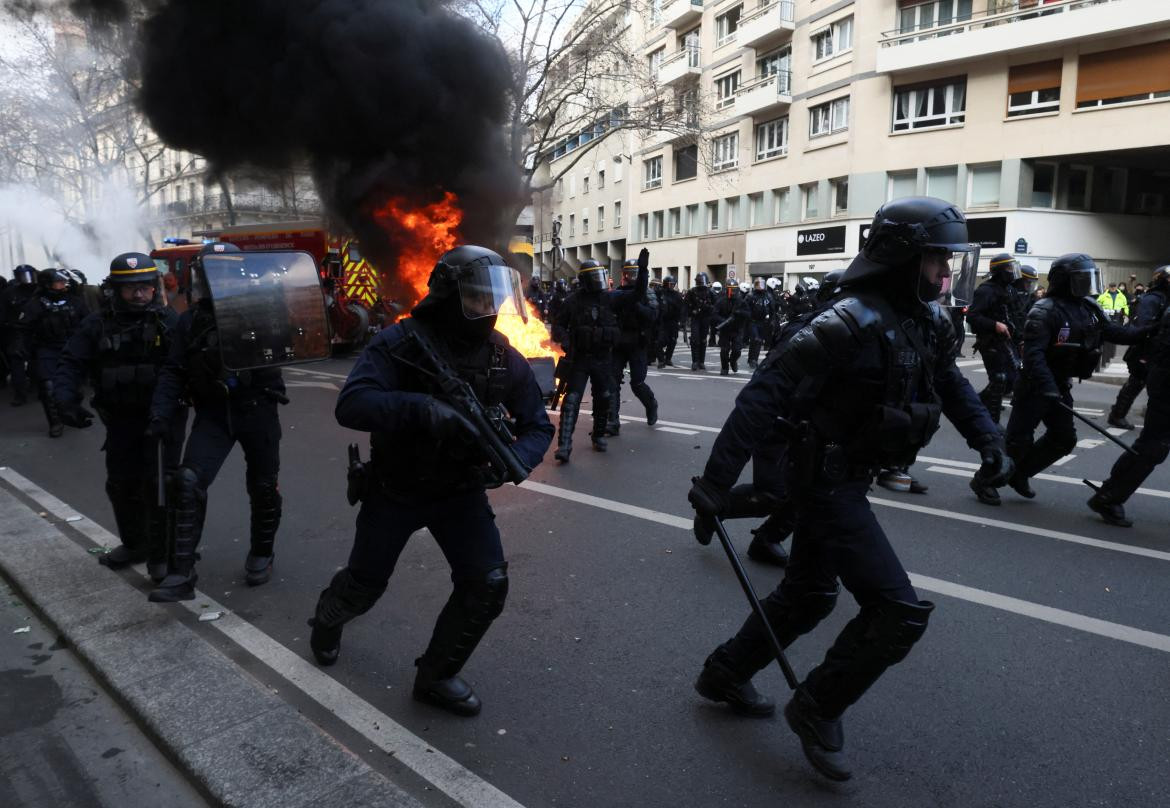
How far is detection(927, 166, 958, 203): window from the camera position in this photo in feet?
80.6

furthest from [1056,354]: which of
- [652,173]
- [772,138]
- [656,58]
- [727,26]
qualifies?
[656,58]

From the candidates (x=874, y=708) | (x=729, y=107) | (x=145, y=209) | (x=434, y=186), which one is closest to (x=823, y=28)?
(x=729, y=107)

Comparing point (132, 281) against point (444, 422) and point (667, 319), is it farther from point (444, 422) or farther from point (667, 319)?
point (667, 319)

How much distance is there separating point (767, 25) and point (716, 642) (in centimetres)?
3070

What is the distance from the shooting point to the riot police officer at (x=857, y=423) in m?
2.35

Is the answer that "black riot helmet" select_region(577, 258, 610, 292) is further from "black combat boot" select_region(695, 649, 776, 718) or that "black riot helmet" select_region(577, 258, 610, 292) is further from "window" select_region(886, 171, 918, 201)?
"window" select_region(886, 171, 918, 201)

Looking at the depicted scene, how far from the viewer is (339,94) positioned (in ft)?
33.7

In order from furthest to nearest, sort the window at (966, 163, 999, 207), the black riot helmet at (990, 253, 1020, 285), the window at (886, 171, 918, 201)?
the window at (886, 171, 918, 201)
the window at (966, 163, 999, 207)
the black riot helmet at (990, 253, 1020, 285)

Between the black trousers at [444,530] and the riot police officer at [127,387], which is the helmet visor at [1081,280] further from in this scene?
the riot police officer at [127,387]

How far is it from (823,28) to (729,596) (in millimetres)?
28617

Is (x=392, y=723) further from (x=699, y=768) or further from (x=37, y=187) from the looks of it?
(x=37, y=187)

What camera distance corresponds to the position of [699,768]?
2518mm

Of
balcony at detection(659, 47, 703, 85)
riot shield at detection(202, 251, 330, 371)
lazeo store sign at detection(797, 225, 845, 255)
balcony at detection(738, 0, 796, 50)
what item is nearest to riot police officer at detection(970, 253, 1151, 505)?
riot shield at detection(202, 251, 330, 371)

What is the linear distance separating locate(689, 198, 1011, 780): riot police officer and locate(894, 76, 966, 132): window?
2544cm
